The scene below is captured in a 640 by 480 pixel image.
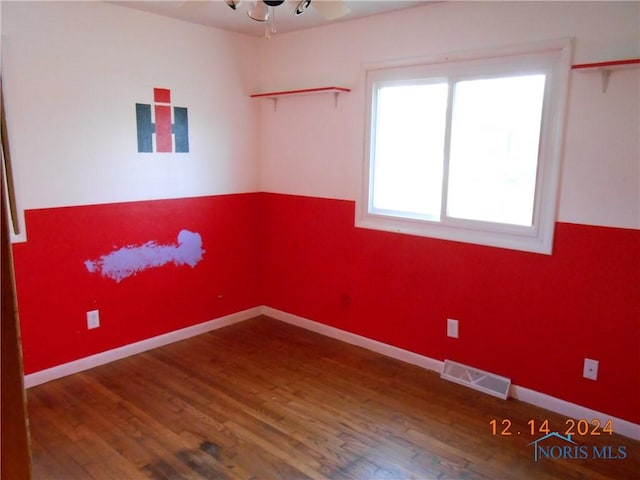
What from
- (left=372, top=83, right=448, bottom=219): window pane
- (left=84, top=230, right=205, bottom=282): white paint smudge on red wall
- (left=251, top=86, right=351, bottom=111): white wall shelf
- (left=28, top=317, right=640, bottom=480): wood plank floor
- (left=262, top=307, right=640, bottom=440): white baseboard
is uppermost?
(left=251, top=86, right=351, bottom=111): white wall shelf

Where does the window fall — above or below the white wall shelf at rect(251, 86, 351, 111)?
below

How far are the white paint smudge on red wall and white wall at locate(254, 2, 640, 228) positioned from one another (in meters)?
0.89

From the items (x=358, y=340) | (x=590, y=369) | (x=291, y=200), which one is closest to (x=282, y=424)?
(x=358, y=340)

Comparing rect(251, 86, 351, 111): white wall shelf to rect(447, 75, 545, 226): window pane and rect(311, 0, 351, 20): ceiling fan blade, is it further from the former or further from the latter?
rect(311, 0, 351, 20): ceiling fan blade

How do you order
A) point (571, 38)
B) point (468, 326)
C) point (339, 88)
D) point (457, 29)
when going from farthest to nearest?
1. point (339, 88)
2. point (468, 326)
3. point (457, 29)
4. point (571, 38)

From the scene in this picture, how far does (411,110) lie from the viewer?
326 centimetres

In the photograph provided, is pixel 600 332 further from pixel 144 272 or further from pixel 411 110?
pixel 144 272

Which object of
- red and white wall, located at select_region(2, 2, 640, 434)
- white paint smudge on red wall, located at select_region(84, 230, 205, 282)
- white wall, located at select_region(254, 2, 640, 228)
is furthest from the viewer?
white paint smudge on red wall, located at select_region(84, 230, 205, 282)

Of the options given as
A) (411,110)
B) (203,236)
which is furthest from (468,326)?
(203,236)

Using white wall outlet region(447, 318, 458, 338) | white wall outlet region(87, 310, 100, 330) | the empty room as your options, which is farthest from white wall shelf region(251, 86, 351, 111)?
white wall outlet region(87, 310, 100, 330)

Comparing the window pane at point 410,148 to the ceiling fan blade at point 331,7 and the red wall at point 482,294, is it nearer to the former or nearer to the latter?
the red wall at point 482,294

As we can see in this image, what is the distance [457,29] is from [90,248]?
2.82 metres

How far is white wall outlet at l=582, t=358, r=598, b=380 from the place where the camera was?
259 cm

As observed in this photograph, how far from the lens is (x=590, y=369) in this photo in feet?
8.56
